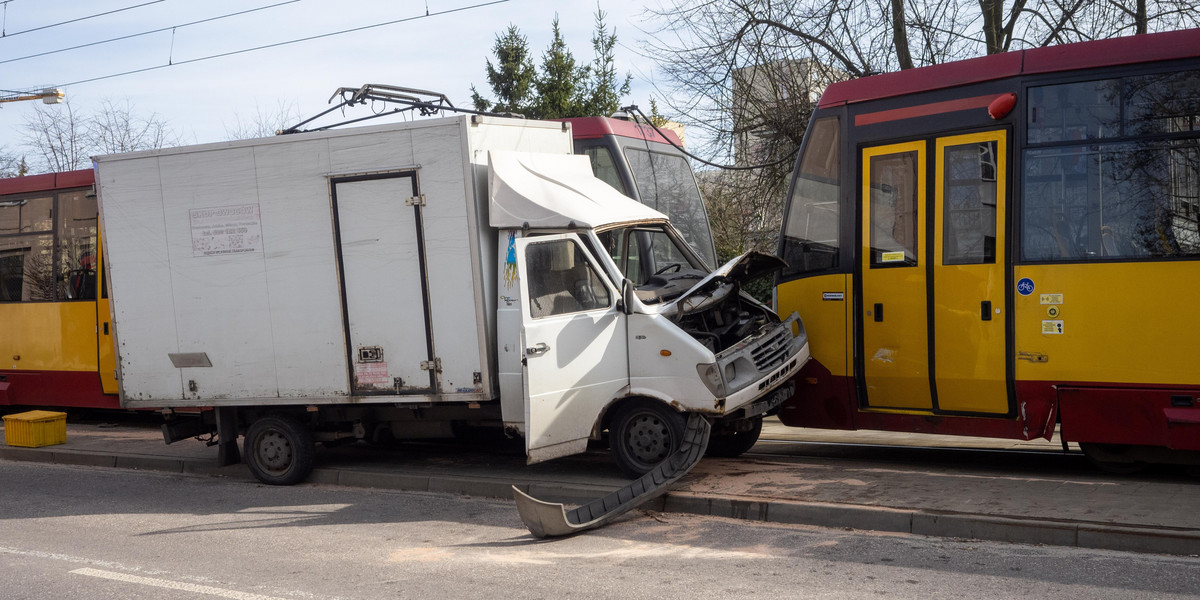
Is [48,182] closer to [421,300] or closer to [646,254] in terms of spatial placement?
[421,300]

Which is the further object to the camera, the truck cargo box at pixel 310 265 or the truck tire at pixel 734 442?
the truck tire at pixel 734 442

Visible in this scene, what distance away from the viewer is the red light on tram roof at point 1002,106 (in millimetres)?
7914

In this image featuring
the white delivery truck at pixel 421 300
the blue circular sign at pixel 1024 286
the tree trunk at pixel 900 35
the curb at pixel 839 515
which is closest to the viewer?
the curb at pixel 839 515

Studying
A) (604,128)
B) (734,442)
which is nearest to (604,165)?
(604,128)

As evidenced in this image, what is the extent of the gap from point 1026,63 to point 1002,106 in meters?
0.38

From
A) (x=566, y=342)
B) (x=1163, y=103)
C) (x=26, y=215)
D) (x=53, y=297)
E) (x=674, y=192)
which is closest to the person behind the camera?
(x=1163, y=103)

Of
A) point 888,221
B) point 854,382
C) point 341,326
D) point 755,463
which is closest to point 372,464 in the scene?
point 341,326

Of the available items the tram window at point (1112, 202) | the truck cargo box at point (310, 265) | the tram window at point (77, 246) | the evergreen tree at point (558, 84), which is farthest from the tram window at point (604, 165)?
the evergreen tree at point (558, 84)

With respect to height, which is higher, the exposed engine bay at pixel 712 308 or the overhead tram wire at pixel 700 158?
the overhead tram wire at pixel 700 158

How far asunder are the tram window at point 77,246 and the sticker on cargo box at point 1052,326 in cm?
1163

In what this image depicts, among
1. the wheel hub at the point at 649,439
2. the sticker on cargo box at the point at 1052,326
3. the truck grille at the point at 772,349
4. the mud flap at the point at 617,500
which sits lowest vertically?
the mud flap at the point at 617,500

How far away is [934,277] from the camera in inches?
326

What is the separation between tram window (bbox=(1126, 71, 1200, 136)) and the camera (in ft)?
24.0

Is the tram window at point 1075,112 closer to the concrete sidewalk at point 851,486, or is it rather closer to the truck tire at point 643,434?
the concrete sidewalk at point 851,486
